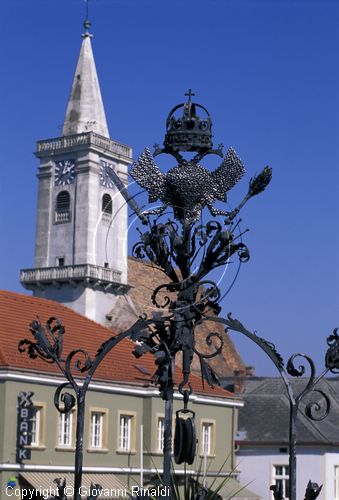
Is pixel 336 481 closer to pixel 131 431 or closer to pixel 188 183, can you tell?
pixel 131 431

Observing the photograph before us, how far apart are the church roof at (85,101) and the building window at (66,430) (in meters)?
35.2

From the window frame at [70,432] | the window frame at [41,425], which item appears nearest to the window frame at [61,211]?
the window frame at [70,432]

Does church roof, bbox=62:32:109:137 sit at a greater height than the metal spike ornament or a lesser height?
greater

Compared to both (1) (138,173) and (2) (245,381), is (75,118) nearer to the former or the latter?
(2) (245,381)

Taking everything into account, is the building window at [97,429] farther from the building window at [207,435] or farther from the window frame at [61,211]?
the window frame at [61,211]

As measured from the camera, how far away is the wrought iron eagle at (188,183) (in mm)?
9805

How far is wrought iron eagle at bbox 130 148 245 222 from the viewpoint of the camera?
9805 millimetres

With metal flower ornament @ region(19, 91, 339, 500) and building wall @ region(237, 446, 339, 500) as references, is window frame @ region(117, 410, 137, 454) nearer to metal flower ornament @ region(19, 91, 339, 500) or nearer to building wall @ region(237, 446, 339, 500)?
building wall @ region(237, 446, 339, 500)

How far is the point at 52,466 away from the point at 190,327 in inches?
1140

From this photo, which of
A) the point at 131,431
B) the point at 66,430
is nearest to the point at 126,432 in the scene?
the point at 131,431

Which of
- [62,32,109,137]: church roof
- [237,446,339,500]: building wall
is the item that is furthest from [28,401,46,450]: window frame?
[62,32,109,137]: church roof

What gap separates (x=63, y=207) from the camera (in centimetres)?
7094

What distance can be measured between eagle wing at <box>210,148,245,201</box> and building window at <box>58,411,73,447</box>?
2923cm

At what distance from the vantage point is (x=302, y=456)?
48.9m
